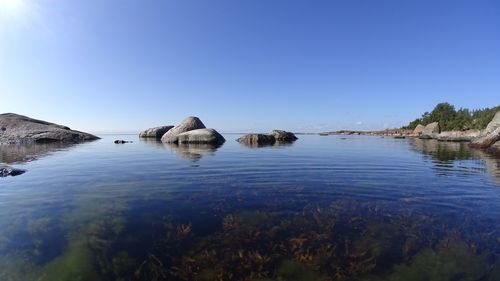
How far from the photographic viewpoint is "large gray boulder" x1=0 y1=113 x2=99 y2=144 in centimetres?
4416

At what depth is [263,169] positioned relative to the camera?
639 inches

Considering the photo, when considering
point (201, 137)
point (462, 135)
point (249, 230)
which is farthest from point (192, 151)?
point (462, 135)

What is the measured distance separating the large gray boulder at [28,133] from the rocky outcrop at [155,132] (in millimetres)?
11317

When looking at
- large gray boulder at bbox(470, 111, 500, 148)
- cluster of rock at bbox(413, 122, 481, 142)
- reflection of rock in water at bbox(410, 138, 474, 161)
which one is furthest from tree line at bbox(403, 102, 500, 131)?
reflection of rock in water at bbox(410, 138, 474, 161)

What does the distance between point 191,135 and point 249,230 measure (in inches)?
1375

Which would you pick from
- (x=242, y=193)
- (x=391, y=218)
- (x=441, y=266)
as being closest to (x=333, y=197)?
(x=391, y=218)

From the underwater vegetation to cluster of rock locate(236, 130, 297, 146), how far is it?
31.6 metres

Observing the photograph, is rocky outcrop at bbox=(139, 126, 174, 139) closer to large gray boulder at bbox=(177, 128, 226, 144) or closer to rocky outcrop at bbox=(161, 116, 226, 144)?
rocky outcrop at bbox=(161, 116, 226, 144)

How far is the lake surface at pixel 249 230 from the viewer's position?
5273 millimetres

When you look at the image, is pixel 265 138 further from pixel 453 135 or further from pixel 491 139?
pixel 453 135

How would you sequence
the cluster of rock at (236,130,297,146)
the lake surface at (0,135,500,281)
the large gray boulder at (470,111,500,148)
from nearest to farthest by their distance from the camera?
the lake surface at (0,135,500,281) < the large gray boulder at (470,111,500,148) < the cluster of rock at (236,130,297,146)

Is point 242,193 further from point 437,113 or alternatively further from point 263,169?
point 437,113

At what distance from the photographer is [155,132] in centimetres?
5728

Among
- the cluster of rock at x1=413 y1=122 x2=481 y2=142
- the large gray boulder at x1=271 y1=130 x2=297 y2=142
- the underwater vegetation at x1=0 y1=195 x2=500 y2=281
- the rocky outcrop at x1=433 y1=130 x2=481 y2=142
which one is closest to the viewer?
the underwater vegetation at x1=0 y1=195 x2=500 y2=281
